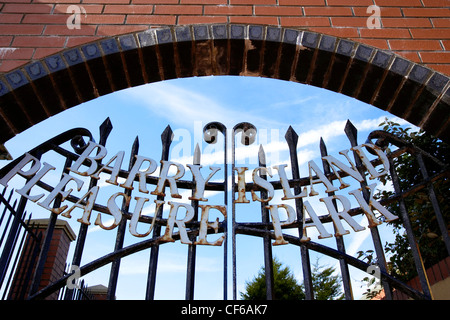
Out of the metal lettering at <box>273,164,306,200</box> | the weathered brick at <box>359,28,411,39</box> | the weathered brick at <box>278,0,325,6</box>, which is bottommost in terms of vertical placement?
the metal lettering at <box>273,164,306,200</box>

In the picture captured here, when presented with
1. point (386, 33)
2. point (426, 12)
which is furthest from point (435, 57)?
point (426, 12)

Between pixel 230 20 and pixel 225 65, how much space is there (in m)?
0.33

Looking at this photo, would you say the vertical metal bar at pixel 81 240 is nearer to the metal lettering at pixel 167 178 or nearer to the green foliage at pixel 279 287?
the metal lettering at pixel 167 178

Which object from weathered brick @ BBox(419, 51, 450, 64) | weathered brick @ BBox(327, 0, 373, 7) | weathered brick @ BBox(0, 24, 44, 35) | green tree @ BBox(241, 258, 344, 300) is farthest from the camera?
green tree @ BBox(241, 258, 344, 300)

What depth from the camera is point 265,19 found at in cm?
279

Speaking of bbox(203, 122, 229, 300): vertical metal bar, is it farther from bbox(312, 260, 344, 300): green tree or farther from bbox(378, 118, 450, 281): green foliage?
bbox(312, 260, 344, 300): green tree

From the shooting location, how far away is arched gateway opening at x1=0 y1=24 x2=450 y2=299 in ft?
7.81

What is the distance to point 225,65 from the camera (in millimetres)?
2854

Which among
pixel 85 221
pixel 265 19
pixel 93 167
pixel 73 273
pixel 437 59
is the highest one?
pixel 265 19

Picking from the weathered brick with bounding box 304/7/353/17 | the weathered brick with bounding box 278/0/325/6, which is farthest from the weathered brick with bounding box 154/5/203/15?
the weathered brick with bounding box 304/7/353/17

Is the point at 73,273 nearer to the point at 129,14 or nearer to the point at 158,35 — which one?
the point at 158,35

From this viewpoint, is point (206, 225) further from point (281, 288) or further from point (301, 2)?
point (281, 288)

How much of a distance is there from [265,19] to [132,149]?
4.52ft

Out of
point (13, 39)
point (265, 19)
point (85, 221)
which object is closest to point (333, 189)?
point (265, 19)
